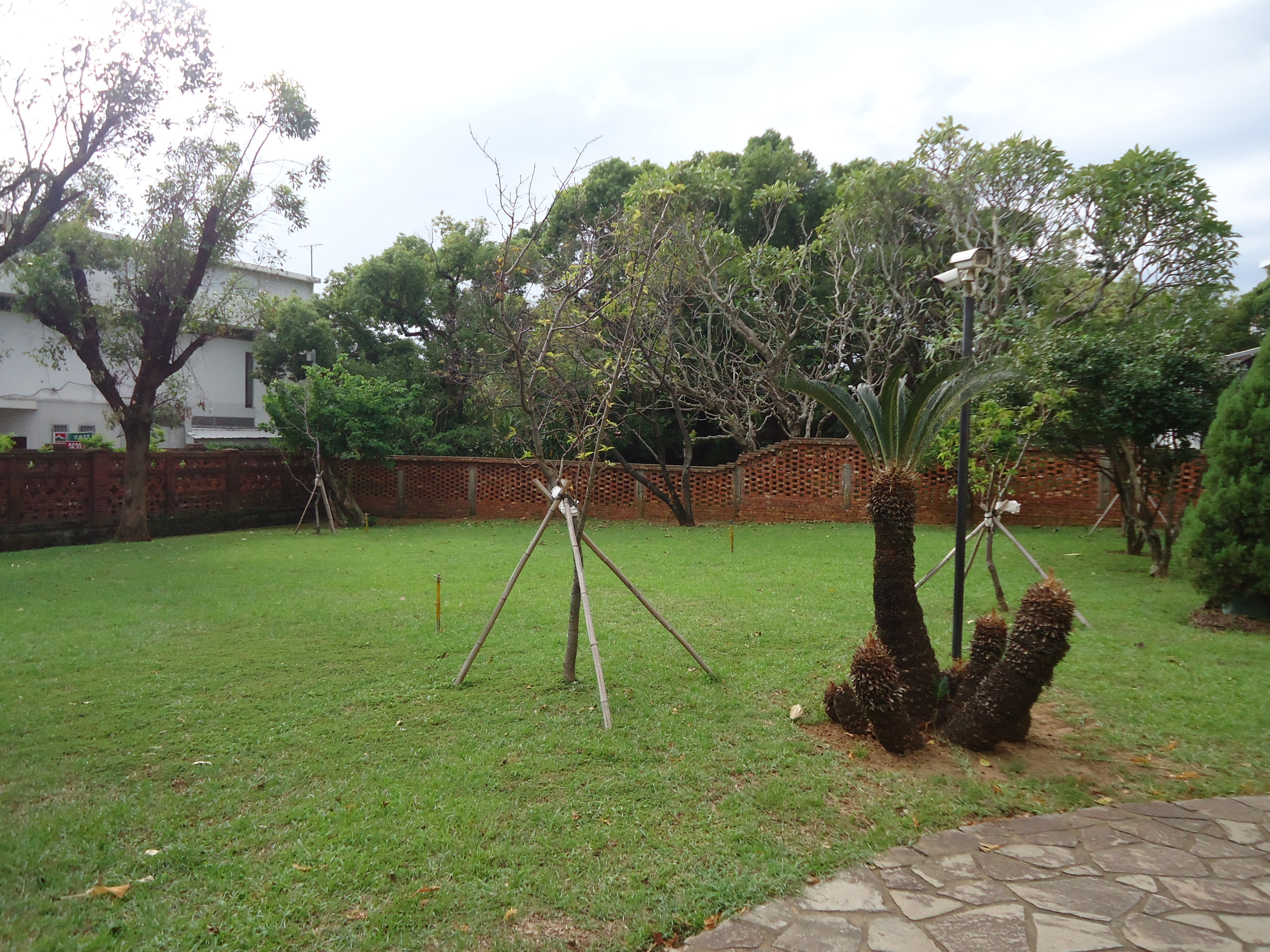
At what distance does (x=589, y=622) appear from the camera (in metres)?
5.52

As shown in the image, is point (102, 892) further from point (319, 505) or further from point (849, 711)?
point (319, 505)

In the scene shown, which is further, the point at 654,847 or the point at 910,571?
the point at 910,571

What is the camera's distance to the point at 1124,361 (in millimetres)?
9664

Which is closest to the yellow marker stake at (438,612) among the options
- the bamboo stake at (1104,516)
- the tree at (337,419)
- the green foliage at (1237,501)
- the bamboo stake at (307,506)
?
the green foliage at (1237,501)

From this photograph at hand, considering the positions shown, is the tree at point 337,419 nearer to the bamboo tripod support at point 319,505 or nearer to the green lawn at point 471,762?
the bamboo tripod support at point 319,505

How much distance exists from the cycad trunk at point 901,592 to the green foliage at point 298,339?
20.0m

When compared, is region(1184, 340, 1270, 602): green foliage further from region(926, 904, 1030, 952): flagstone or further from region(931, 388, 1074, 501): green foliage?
region(926, 904, 1030, 952): flagstone

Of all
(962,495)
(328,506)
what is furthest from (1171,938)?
(328,506)

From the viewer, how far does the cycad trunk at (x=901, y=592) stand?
16.1ft

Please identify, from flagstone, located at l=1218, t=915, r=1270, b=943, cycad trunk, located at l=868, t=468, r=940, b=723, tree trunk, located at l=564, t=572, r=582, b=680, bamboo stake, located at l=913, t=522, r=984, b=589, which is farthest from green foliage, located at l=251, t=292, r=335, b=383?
flagstone, located at l=1218, t=915, r=1270, b=943

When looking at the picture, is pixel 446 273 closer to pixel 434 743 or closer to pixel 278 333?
pixel 278 333

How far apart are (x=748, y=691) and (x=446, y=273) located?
18438 mm

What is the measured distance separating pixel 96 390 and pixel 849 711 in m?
28.1

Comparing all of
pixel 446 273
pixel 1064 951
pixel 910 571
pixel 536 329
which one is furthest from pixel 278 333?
pixel 1064 951
